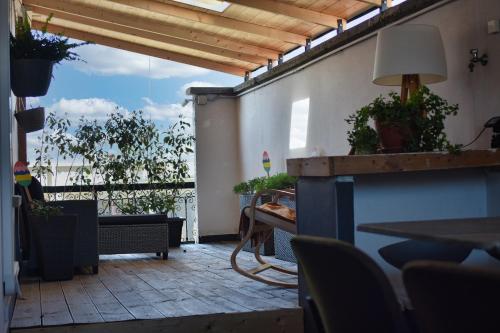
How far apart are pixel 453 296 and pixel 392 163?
87.3 inches

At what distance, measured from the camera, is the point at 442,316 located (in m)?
1.29

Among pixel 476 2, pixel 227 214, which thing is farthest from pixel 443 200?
pixel 227 214

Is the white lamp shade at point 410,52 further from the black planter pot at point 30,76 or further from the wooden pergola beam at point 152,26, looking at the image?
the wooden pergola beam at point 152,26

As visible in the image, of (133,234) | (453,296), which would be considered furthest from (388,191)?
(133,234)

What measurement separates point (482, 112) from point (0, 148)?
9.73 ft

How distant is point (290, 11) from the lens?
6.46 m

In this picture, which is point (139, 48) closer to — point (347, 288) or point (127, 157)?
point (127, 157)

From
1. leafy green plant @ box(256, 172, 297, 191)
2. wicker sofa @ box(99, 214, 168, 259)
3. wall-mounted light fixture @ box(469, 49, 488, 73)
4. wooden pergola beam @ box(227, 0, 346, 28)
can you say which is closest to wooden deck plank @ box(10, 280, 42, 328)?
wicker sofa @ box(99, 214, 168, 259)

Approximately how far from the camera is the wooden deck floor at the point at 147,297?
371 centimetres

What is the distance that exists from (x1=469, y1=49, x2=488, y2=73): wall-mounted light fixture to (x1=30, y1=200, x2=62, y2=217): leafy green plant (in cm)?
328

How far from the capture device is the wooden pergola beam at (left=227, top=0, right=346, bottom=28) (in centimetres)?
645

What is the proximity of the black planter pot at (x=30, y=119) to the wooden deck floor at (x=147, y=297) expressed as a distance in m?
1.24

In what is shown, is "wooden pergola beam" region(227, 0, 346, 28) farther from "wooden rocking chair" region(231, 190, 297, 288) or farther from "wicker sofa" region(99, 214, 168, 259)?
"wicker sofa" region(99, 214, 168, 259)

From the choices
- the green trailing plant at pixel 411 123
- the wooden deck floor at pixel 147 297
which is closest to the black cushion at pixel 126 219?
the wooden deck floor at pixel 147 297
